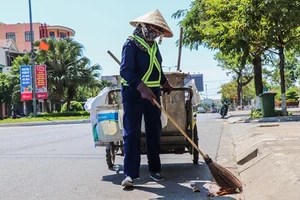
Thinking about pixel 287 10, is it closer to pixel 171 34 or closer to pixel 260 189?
pixel 171 34

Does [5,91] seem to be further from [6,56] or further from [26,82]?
[26,82]

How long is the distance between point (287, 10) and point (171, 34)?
1132cm

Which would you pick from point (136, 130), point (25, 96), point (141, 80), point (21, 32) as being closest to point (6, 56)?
point (21, 32)

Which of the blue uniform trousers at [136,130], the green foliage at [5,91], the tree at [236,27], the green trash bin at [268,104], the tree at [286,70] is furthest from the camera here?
the green foliage at [5,91]

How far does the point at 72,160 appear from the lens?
24.1ft

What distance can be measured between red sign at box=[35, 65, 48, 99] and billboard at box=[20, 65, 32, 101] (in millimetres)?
732

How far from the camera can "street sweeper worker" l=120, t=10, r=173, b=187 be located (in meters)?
4.75

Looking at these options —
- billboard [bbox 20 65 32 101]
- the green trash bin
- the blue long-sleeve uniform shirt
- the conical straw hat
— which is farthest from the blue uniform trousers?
billboard [bbox 20 65 32 101]

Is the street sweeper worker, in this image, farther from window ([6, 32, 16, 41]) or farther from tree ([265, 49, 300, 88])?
window ([6, 32, 16, 41])

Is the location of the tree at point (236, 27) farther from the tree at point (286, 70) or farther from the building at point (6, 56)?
the building at point (6, 56)

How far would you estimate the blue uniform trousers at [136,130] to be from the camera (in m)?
4.79

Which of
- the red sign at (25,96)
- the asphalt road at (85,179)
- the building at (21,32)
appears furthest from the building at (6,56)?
the asphalt road at (85,179)

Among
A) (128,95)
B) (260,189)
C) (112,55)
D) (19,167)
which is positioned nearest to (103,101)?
(112,55)

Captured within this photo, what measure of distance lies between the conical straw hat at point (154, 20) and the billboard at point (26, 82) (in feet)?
95.2
